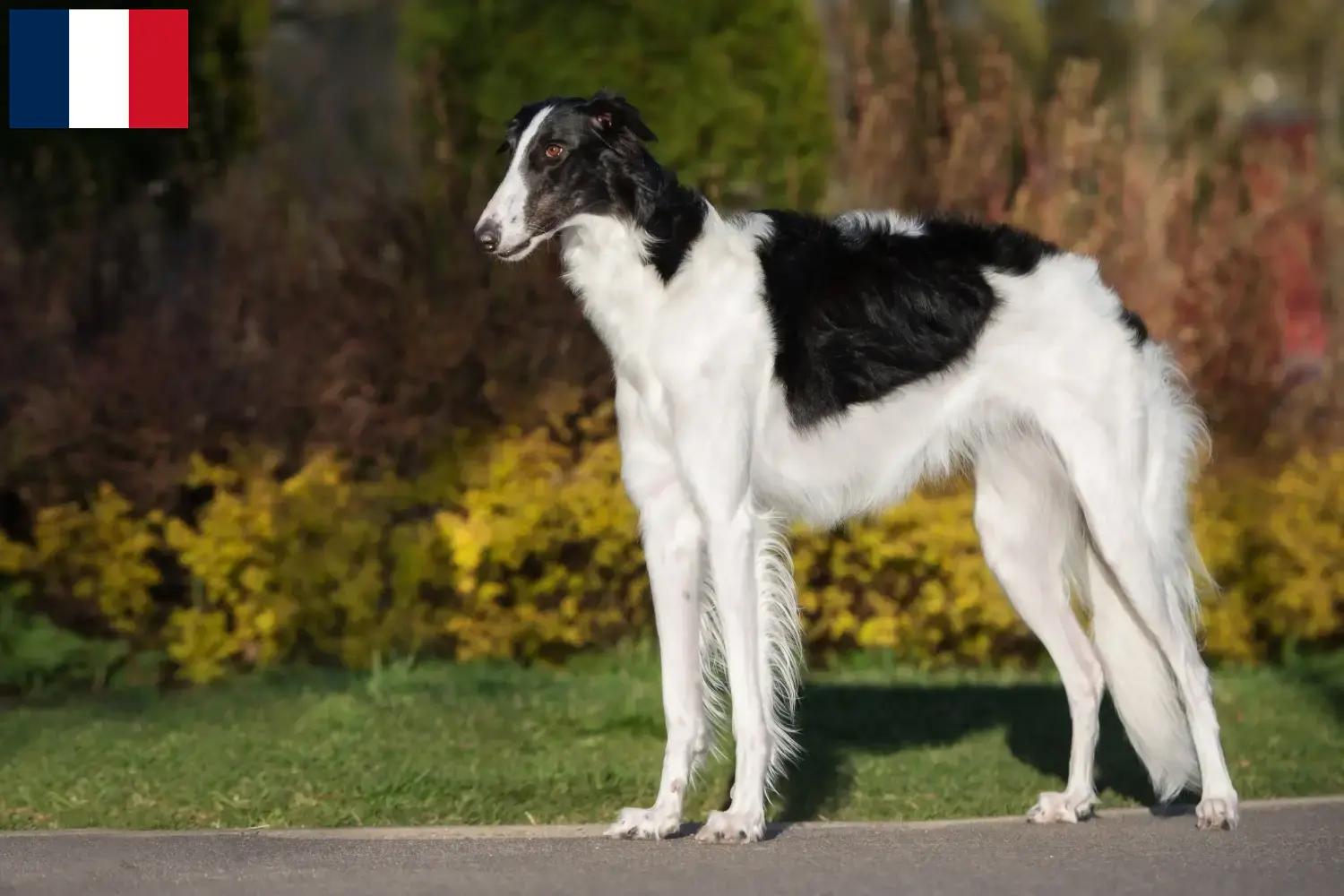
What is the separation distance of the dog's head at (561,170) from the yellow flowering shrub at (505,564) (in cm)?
358

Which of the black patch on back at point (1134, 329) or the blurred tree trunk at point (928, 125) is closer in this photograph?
the black patch on back at point (1134, 329)

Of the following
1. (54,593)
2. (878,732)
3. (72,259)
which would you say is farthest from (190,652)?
(878,732)

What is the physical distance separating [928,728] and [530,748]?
1.69m

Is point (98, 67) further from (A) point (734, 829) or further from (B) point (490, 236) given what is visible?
(A) point (734, 829)

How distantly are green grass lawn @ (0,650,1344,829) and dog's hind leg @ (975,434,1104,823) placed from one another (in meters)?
0.51

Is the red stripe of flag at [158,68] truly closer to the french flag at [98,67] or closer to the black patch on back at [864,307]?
the french flag at [98,67]

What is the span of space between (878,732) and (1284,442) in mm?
4007

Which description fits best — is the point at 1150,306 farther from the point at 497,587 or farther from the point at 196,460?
the point at 196,460

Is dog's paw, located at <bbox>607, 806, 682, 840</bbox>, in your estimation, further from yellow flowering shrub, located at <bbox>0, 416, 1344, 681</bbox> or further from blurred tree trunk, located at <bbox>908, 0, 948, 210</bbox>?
blurred tree trunk, located at <bbox>908, 0, 948, 210</bbox>

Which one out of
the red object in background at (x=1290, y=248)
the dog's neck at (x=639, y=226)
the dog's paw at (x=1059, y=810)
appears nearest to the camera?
the dog's neck at (x=639, y=226)

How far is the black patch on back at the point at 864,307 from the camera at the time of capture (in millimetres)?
6121

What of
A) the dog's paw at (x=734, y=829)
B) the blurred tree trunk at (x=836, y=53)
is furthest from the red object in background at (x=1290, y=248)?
the dog's paw at (x=734, y=829)

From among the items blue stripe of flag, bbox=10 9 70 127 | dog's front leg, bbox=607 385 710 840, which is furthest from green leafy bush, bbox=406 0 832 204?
dog's front leg, bbox=607 385 710 840

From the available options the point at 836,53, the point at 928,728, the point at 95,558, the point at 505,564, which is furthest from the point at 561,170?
the point at 836,53
